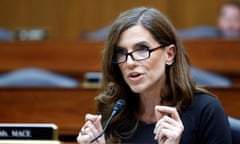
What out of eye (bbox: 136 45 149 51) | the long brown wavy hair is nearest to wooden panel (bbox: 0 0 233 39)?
the long brown wavy hair

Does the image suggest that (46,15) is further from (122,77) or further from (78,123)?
(122,77)

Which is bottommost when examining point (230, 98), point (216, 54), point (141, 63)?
point (230, 98)

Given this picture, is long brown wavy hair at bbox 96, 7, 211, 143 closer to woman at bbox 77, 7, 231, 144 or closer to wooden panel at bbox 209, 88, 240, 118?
woman at bbox 77, 7, 231, 144

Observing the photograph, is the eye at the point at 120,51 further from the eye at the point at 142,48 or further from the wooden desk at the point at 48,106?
the wooden desk at the point at 48,106

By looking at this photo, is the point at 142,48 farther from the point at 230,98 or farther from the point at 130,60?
the point at 230,98

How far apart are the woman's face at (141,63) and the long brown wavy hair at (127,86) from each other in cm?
2

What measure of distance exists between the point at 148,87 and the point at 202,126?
165 mm

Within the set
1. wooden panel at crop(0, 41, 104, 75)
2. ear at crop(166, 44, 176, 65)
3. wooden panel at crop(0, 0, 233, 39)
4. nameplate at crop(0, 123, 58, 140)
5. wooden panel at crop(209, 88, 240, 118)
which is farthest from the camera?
wooden panel at crop(0, 0, 233, 39)

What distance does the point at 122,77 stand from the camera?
1620mm

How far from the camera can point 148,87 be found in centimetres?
153

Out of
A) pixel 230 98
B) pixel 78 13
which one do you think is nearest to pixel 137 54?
pixel 230 98

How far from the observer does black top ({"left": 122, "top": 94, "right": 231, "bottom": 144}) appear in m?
1.49

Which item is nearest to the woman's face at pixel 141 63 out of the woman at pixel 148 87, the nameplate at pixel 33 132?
the woman at pixel 148 87

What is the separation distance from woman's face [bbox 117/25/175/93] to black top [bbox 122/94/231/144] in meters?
0.12
